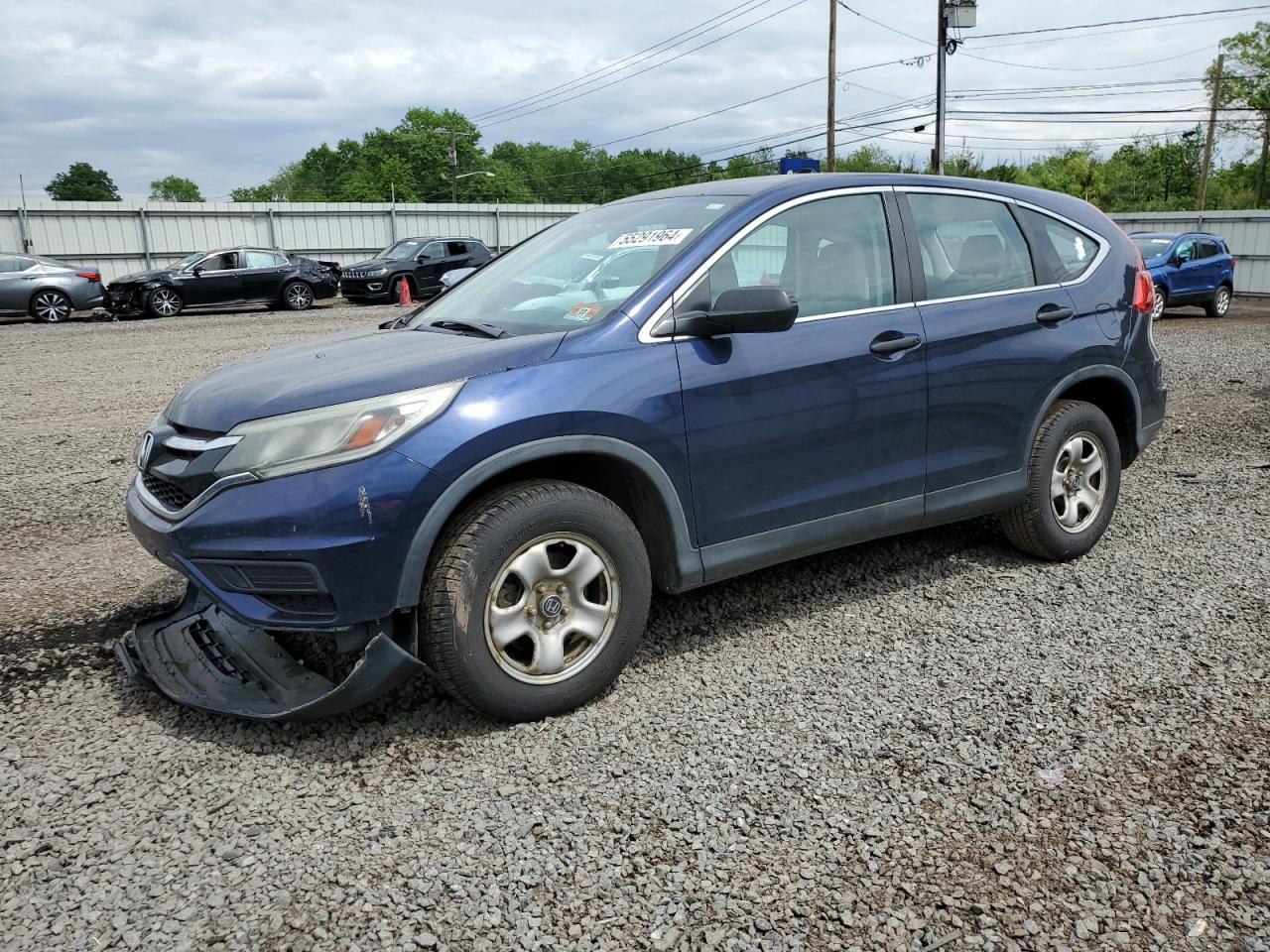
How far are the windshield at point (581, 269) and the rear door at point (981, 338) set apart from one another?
1024mm

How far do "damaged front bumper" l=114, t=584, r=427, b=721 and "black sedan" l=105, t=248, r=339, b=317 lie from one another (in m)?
19.8

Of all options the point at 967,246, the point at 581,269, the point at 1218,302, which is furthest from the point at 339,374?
the point at 1218,302

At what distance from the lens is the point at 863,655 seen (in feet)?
12.7

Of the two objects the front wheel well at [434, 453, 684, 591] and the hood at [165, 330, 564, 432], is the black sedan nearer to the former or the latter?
the hood at [165, 330, 564, 432]

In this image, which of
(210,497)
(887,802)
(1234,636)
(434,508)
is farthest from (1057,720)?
(210,497)

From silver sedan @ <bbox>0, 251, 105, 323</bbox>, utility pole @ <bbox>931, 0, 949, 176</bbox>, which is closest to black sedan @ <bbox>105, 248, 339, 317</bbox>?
silver sedan @ <bbox>0, 251, 105, 323</bbox>

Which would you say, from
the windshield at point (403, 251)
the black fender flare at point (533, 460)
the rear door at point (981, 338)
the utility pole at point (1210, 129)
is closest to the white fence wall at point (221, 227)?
the windshield at point (403, 251)

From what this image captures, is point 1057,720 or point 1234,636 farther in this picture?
point 1234,636

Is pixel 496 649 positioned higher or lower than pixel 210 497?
lower

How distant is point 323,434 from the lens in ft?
9.88

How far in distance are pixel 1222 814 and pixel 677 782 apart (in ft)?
4.97

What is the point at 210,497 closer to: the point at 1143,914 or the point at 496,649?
the point at 496,649

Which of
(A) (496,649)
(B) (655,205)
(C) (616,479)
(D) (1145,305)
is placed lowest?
(A) (496,649)

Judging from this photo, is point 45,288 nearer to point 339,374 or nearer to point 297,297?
point 297,297
